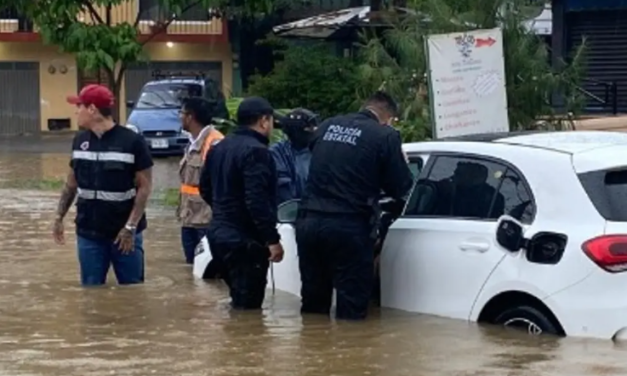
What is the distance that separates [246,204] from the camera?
27.7 feet

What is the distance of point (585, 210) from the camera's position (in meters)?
7.36

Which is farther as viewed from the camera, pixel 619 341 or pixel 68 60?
pixel 68 60

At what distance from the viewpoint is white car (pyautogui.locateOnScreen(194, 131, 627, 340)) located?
725cm

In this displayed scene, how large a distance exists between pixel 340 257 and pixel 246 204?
2.33ft

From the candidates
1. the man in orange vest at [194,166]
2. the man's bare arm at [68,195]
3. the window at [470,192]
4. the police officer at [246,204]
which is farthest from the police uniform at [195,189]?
the window at [470,192]

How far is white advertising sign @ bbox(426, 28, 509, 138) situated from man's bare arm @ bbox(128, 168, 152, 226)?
11.0 feet

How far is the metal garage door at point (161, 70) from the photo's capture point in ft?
140

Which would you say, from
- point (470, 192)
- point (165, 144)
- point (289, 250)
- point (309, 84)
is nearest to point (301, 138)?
point (289, 250)

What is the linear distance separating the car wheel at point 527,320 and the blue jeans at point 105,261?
2932 millimetres

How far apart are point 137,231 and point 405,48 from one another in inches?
194

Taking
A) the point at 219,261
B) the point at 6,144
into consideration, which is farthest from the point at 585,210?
the point at 6,144

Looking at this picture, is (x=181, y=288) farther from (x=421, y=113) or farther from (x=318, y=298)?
(x=421, y=113)

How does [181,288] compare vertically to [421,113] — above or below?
below

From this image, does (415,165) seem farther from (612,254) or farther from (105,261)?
(105,261)
